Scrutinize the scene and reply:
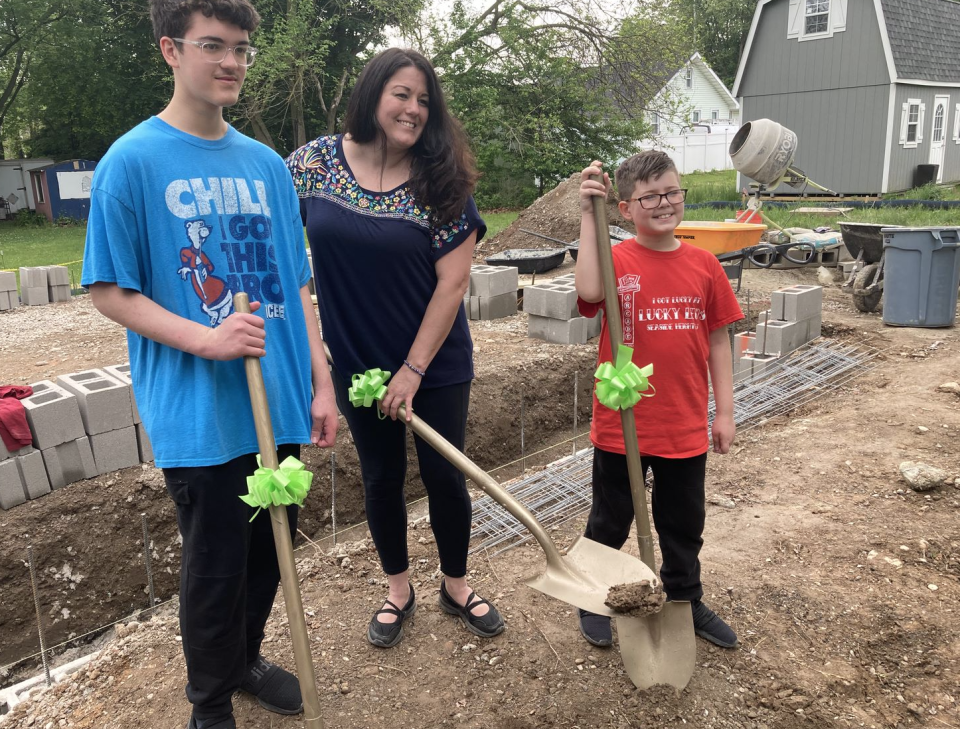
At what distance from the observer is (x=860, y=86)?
17078 mm

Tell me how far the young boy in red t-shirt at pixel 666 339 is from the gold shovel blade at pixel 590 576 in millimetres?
201

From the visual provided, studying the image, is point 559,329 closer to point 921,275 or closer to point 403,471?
point 921,275

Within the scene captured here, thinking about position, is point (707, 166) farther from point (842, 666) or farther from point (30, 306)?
point (842, 666)

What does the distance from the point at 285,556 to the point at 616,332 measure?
3.68 ft

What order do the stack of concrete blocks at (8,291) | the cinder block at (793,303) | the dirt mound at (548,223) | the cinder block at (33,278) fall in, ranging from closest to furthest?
1. the cinder block at (793,303)
2. the stack of concrete blocks at (8,291)
3. the cinder block at (33,278)
4. the dirt mound at (548,223)

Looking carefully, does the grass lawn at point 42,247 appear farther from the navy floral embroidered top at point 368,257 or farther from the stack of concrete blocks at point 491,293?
the navy floral embroidered top at point 368,257

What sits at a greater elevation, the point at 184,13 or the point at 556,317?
the point at 184,13

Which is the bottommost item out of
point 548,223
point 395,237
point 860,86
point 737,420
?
point 737,420

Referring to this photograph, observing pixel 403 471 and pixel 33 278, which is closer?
pixel 403 471

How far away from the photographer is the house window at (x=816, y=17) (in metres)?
17.4

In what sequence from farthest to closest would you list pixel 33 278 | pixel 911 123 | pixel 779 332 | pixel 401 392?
pixel 911 123 → pixel 33 278 → pixel 779 332 → pixel 401 392

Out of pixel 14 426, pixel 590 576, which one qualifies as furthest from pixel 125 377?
pixel 590 576

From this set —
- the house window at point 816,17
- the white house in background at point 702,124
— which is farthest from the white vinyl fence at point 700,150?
the house window at point 816,17

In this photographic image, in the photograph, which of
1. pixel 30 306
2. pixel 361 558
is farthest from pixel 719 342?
pixel 30 306
